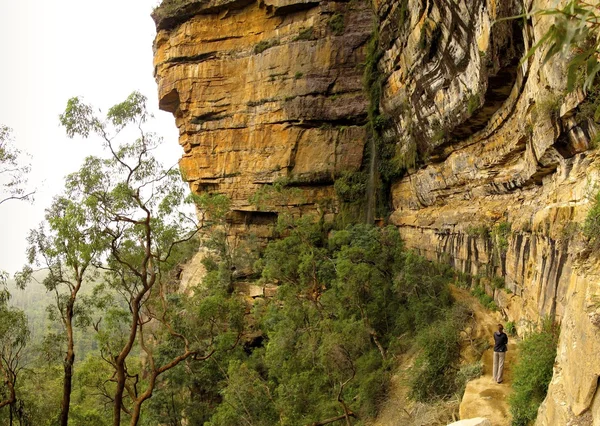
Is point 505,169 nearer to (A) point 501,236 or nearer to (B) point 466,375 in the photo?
(A) point 501,236

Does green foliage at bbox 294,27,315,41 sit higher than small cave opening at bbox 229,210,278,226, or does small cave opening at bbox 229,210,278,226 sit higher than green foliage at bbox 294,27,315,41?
green foliage at bbox 294,27,315,41

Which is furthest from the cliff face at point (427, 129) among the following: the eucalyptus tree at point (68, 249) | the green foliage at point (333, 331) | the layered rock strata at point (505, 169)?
the eucalyptus tree at point (68, 249)

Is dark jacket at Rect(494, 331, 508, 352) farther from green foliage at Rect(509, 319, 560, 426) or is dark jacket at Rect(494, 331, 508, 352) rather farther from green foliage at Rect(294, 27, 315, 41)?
green foliage at Rect(294, 27, 315, 41)

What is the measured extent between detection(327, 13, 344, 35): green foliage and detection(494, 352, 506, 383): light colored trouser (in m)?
18.5

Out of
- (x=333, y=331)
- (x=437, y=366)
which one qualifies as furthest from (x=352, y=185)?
(x=437, y=366)

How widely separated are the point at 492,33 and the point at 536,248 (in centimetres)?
465

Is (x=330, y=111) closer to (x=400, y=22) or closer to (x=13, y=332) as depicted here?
(x=400, y=22)

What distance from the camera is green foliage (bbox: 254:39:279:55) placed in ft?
72.0

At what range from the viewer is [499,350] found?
683 cm

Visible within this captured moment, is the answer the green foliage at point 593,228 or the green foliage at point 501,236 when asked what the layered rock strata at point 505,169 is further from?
the green foliage at point 593,228

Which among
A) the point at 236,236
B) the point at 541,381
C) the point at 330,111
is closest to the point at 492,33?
the point at 541,381

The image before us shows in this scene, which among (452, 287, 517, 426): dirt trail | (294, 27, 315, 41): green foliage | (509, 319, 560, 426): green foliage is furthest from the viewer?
(294, 27, 315, 41): green foliage

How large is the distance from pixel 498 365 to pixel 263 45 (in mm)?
19695

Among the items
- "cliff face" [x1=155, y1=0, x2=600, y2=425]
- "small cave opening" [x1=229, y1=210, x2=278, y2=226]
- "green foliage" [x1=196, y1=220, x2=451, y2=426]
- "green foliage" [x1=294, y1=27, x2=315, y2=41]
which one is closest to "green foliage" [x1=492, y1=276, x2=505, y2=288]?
"cliff face" [x1=155, y1=0, x2=600, y2=425]
